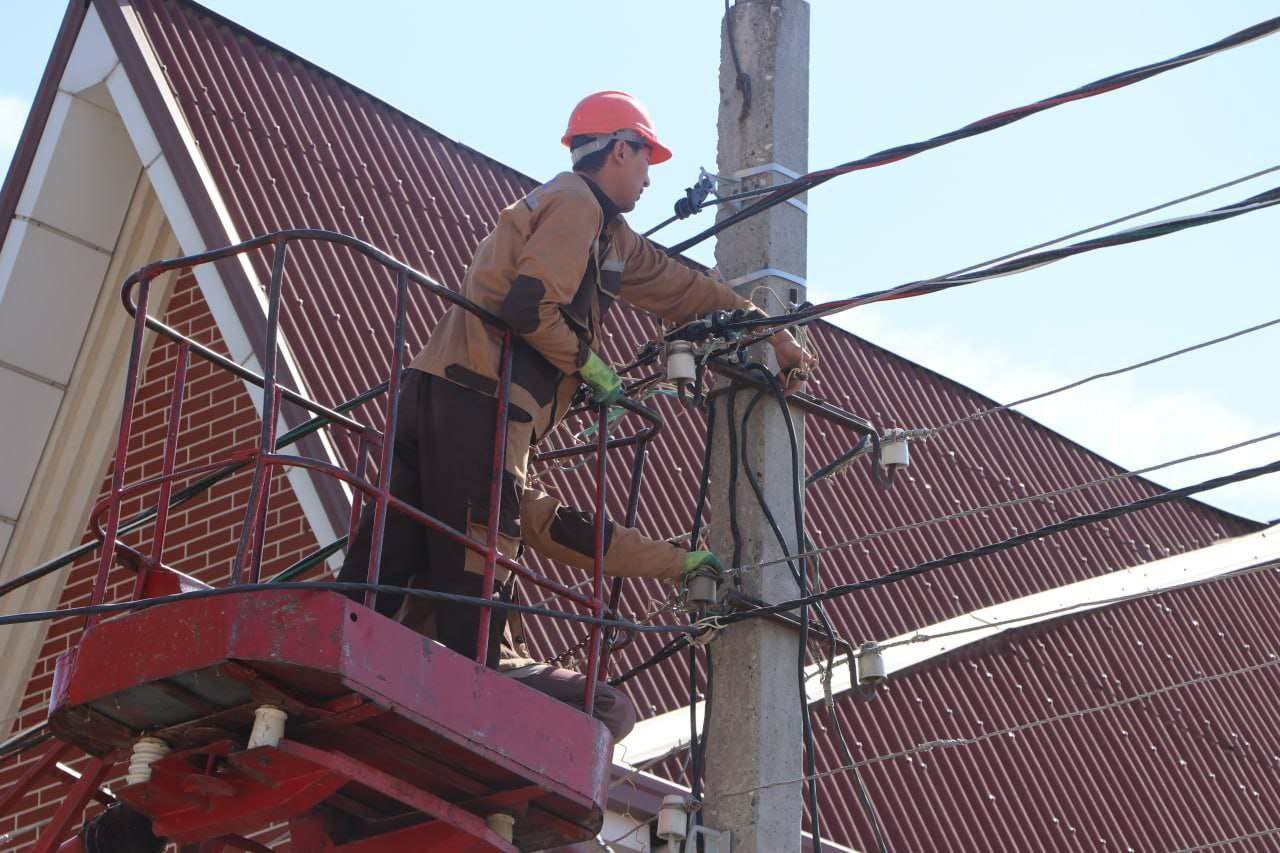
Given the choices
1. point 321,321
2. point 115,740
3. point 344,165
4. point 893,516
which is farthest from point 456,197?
point 115,740

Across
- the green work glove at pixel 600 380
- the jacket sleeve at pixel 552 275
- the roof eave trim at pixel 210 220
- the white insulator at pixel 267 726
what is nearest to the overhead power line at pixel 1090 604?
the green work glove at pixel 600 380

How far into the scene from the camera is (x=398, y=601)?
7633mm

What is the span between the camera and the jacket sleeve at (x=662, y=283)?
7.92 m

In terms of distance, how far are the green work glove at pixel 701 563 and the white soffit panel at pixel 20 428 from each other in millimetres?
6045

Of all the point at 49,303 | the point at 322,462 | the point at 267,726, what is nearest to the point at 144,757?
the point at 267,726

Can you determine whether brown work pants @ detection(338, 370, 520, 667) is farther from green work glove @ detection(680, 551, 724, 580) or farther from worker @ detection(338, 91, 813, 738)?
green work glove @ detection(680, 551, 724, 580)

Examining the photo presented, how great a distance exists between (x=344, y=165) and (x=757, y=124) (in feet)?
16.1

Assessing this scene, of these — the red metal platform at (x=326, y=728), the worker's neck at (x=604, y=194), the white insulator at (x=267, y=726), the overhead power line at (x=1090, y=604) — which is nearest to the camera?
the red metal platform at (x=326, y=728)

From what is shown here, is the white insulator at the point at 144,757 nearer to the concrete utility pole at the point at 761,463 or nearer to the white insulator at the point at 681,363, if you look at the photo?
the concrete utility pole at the point at 761,463

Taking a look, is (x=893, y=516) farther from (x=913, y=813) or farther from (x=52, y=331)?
(x=52, y=331)

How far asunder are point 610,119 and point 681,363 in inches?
40.9

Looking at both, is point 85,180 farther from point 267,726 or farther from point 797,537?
point 267,726

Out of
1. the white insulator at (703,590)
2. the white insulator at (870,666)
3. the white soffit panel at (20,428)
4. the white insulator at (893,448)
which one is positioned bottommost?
the white insulator at (870,666)

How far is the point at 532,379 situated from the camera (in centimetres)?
748
